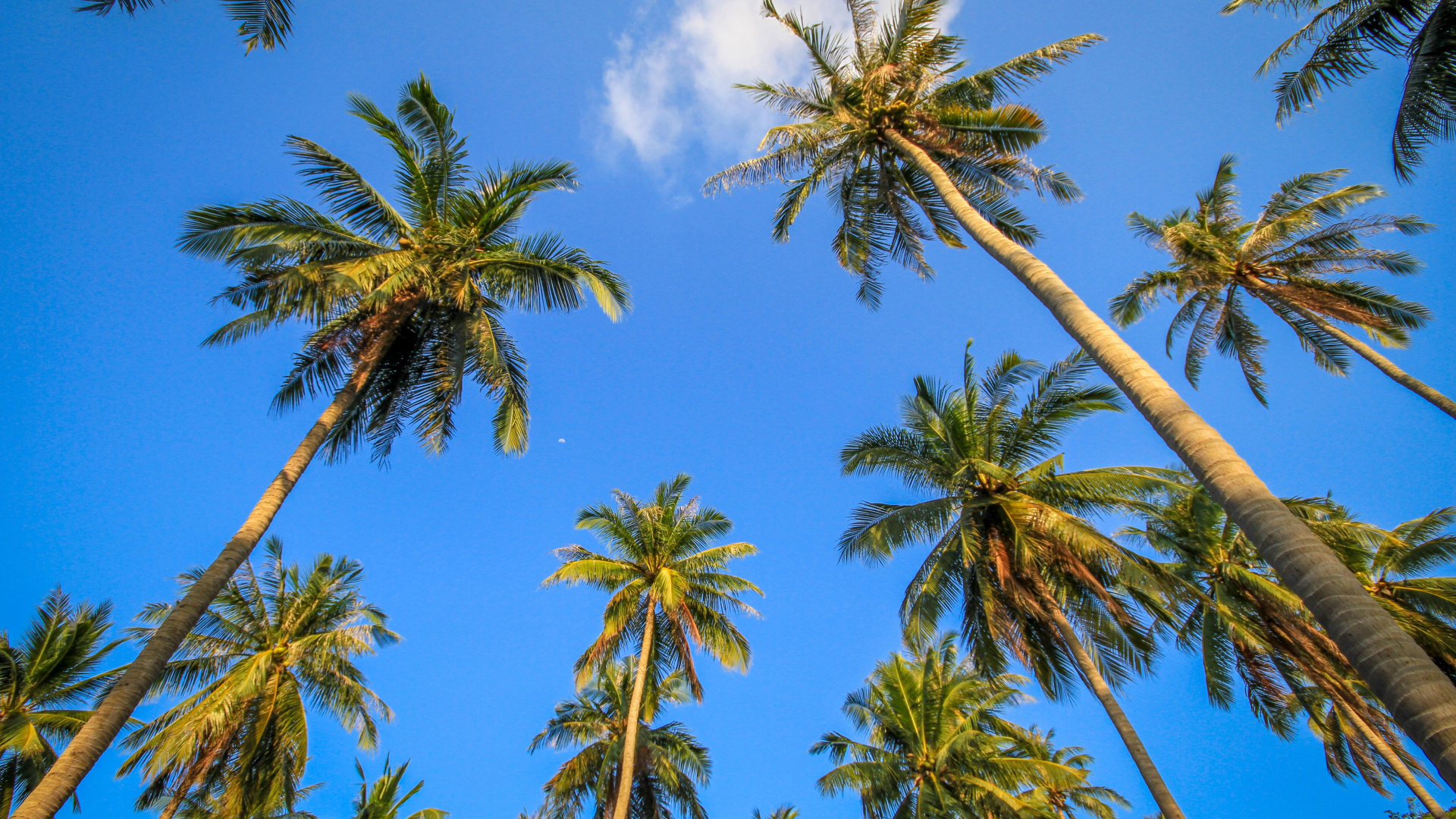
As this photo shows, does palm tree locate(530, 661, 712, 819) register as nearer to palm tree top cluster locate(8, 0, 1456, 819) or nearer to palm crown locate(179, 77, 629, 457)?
palm tree top cluster locate(8, 0, 1456, 819)

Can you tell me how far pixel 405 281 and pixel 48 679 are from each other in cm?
1608

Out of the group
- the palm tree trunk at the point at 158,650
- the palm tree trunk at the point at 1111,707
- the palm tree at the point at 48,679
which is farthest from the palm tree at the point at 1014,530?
the palm tree at the point at 48,679

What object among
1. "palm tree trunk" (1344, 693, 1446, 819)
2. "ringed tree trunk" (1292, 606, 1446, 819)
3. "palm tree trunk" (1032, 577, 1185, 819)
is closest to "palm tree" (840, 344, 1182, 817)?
"palm tree trunk" (1032, 577, 1185, 819)

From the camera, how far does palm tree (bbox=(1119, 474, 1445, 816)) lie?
13742mm

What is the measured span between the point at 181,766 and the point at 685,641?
10611 millimetres

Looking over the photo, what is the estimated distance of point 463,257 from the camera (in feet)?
38.3

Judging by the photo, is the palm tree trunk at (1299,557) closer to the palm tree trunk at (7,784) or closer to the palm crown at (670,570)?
the palm crown at (670,570)

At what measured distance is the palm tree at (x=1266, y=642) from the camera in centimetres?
1374

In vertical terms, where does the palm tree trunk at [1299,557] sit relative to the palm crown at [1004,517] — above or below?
below

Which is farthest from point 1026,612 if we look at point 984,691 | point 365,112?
point 365,112

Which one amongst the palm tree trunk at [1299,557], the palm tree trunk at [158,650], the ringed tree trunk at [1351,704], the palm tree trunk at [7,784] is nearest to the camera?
the palm tree trunk at [1299,557]

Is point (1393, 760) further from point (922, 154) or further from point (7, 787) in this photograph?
point (7, 787)

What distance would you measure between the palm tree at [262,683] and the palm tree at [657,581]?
5666 mm

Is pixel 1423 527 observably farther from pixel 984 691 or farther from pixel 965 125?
pixel 965 125
